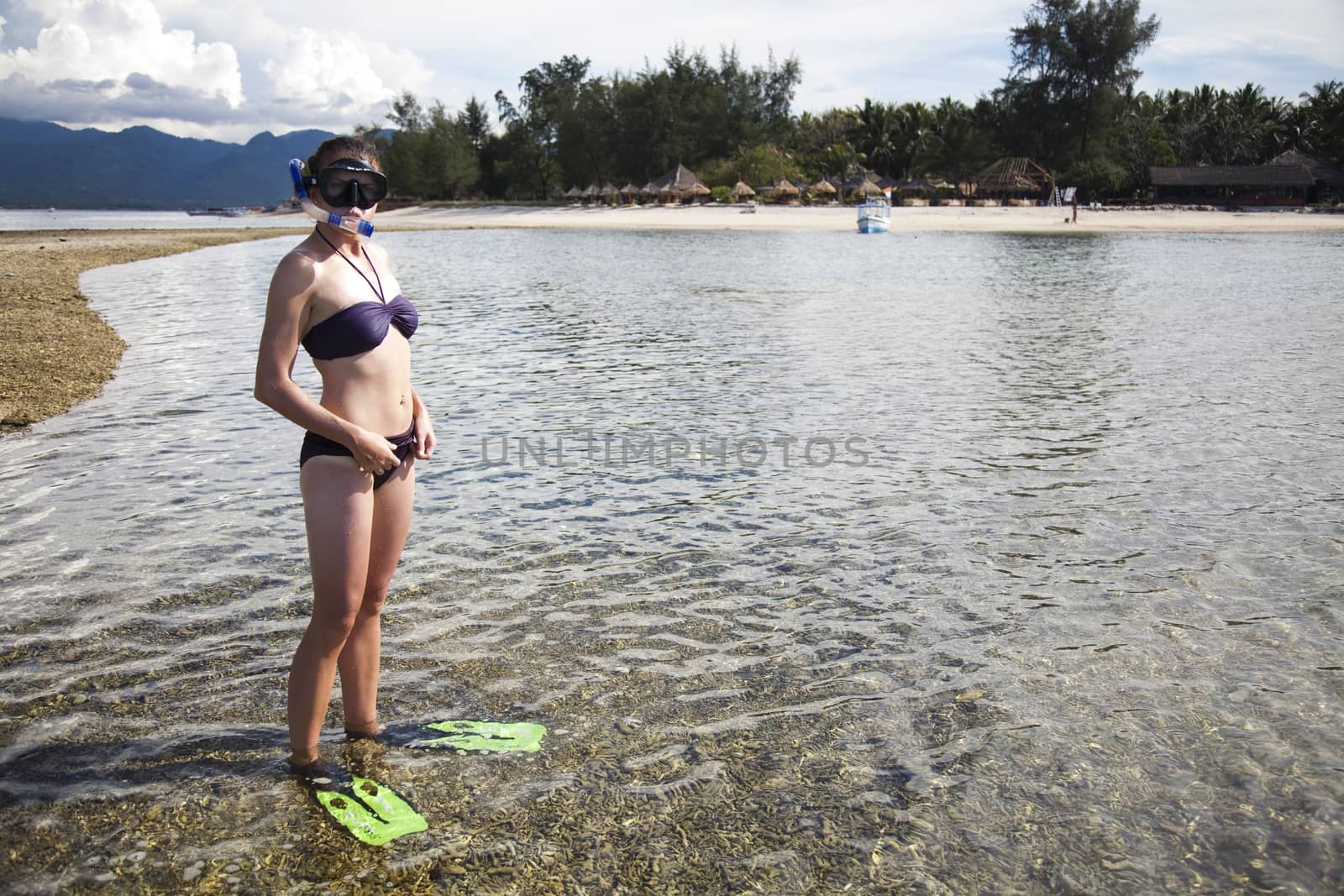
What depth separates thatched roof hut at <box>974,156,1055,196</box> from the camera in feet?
293

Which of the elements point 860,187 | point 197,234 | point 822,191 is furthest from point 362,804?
point 860,187

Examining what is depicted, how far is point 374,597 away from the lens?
12.3ft

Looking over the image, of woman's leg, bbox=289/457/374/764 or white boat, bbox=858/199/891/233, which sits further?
white boat, bbox=858/199/891/233

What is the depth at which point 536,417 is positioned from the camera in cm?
1141

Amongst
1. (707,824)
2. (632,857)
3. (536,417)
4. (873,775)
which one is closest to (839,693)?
(873,775)

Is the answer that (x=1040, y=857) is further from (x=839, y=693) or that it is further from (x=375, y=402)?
(x=375, y=402)

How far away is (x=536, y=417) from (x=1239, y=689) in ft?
27.1

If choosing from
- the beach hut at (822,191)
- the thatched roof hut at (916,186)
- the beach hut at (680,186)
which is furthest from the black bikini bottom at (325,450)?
the thatched roof hut at (916,186)

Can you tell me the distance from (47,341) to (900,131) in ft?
359

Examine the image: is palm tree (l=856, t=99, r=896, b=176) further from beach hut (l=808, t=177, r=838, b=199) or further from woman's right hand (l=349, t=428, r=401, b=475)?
woman's right hand (l=349, t=428, r=401, b=475)

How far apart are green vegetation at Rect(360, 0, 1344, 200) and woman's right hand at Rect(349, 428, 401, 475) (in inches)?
3681

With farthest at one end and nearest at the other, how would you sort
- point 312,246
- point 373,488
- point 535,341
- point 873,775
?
1. point 535,341
2. point 873,775
3. point 373,488
4. point 312,246

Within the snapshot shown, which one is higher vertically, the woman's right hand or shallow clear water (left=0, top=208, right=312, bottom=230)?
shallow clear water (left=0, top=208, right=312, bottom=230)

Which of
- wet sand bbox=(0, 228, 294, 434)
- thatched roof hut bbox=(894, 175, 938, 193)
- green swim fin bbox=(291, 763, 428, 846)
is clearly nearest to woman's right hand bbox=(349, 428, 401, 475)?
green swim fin bbox=(291, 763, 428, 846)
